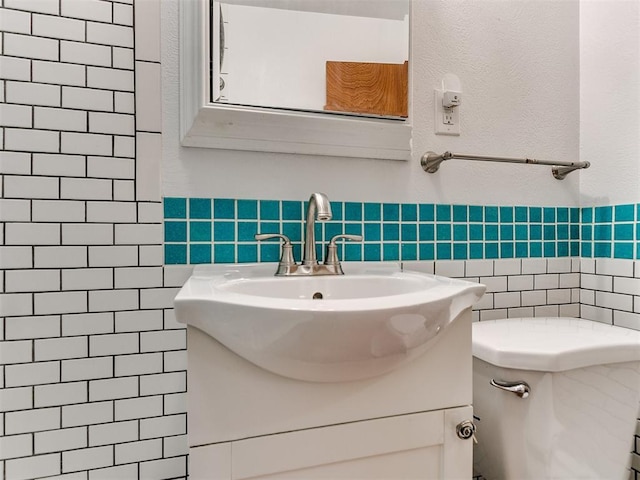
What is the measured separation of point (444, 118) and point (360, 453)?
937 millimetres

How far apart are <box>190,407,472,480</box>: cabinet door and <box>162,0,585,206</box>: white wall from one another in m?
0.60

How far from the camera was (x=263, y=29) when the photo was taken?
1.02 metres

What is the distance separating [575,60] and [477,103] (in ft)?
1.38

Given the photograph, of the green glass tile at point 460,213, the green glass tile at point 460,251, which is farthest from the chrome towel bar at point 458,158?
the green glass tile at point 460,251

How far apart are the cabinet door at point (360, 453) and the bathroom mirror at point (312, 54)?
2.39 feet

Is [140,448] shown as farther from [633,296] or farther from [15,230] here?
[633,296]

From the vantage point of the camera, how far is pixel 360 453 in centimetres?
75

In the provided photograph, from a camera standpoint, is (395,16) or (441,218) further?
(441,218)

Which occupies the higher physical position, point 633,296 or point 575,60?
point 575,60

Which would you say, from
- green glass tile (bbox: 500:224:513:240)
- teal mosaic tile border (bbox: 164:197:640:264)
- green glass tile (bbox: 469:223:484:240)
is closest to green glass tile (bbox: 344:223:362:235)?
teal mosaic tile border (bbox: 164:197:640:264)

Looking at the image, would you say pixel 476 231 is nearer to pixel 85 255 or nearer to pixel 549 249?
pixel 549 249

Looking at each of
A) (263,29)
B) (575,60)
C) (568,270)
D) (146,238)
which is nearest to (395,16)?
(263,29)

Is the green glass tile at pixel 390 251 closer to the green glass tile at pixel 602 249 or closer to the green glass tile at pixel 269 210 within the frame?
the green glass tile at pixel 269 210

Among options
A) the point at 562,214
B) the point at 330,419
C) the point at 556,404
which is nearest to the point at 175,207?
the point at 330,419
